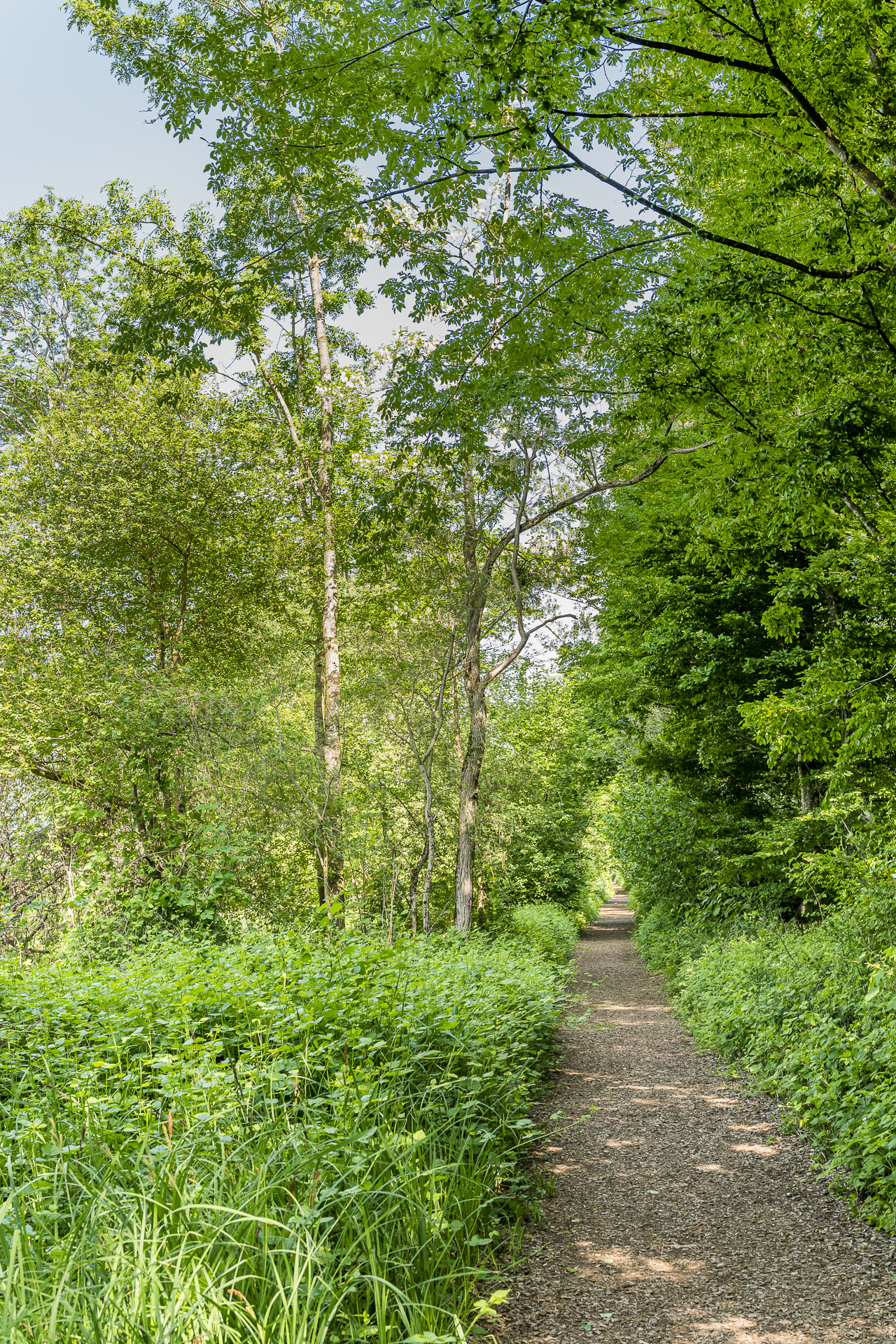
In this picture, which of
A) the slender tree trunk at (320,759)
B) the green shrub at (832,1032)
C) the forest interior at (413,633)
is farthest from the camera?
the slender tree trunk at (320,759)

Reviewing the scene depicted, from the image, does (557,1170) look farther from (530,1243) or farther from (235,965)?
(235,965)

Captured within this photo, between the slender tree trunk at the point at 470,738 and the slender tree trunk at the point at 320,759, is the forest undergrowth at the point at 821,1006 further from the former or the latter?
the slender tree trunk at the point at 320,759

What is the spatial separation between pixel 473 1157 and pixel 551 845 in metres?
19.4

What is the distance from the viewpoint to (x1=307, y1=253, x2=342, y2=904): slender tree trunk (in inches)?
492

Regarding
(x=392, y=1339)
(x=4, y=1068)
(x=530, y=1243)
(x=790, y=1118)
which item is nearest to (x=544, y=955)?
(x=790, y=1118)

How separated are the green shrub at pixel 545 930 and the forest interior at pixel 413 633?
331 mm

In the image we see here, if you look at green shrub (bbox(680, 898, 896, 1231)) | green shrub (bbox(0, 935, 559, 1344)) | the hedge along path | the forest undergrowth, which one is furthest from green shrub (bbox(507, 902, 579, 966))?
green shrub (bbox(0, 935, 559, 1344))

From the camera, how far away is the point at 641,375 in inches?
245

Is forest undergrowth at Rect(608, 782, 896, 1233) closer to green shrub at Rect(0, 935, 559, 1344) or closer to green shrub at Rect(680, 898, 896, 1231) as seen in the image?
green shrub at Rect(680, 898, 896, 1231)

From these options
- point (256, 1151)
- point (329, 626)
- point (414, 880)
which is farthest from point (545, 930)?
point (256, 1151)

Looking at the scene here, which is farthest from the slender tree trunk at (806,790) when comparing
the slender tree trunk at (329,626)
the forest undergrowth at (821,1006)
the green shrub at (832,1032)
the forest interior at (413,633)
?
the slender tree trunk at (329,626)

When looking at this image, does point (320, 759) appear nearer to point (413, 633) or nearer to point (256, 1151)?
point (413, 633)

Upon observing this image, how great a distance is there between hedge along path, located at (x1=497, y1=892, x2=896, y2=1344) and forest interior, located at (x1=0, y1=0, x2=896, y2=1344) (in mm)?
197

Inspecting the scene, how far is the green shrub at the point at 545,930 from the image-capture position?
521 inches
